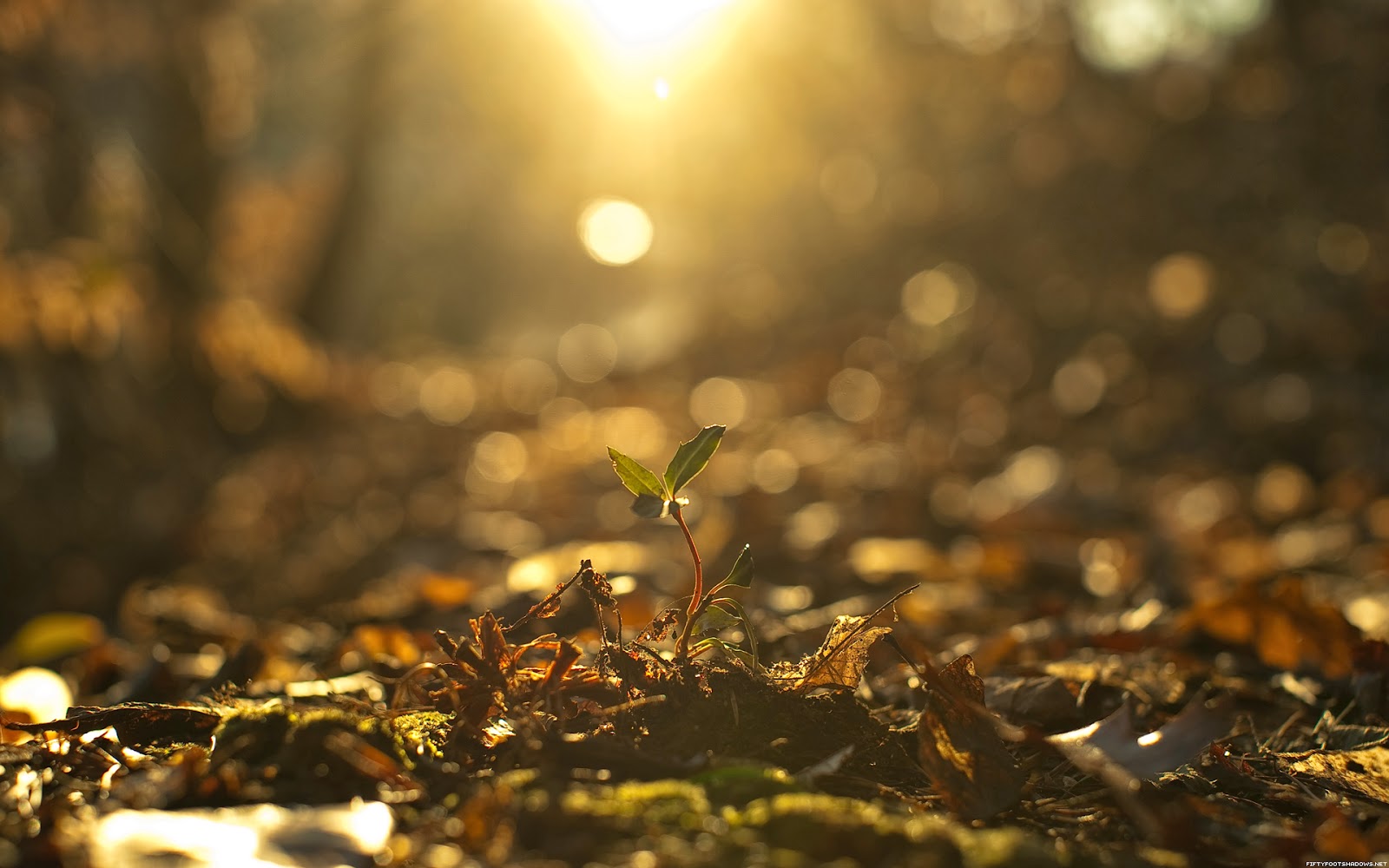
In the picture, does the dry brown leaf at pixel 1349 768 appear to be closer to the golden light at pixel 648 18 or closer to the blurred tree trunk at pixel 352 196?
the golden light at pixel 648 18

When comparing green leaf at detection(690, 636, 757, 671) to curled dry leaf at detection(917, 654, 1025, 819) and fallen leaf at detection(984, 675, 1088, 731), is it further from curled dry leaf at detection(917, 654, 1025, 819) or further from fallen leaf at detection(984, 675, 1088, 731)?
fallen leaf at detection(984, 675, 1088, 731)

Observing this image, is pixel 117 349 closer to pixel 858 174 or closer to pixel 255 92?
pixel 255 92

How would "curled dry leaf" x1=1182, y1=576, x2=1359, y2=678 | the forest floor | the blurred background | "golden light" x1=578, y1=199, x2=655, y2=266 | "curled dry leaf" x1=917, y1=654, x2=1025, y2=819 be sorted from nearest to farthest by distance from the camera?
1. the forest floor
2. "curled dry leaf" x1=917, y1=654, x2=1025, y2=819
3. "curled dry leaf" x1=1182, y1=576, x2=1359, y2=678
4. the blurred background
5. "golden light" x1=578, y1=199, x2=655, y2=266

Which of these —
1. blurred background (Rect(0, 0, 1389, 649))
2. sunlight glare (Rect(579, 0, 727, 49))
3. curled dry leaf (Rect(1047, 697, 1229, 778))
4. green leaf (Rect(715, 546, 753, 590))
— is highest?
sunlight glare (Rect(579, 0, 727, 49))

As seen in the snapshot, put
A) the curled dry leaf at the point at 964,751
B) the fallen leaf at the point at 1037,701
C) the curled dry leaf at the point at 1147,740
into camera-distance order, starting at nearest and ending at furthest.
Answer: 1. the curled dry leaf at the point at 964,751
2. the curled dry leaf at the point at 1147,740
3. the fallen leaf at the point at 1037,701

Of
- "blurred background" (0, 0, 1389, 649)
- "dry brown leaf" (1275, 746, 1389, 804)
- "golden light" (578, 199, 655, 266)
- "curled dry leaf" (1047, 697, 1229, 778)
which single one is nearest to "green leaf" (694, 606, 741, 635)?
"curled dry leaf" (1047, 697, 1229, 778)

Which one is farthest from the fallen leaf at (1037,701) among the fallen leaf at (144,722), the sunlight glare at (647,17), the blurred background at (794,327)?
the sunlight glare at (647,17)

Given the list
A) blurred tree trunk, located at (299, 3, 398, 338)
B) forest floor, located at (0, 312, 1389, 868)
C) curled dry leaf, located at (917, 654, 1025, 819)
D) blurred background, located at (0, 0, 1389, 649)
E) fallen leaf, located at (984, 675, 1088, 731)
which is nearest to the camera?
forest floor, located at (0, 312, 1389, 868)
